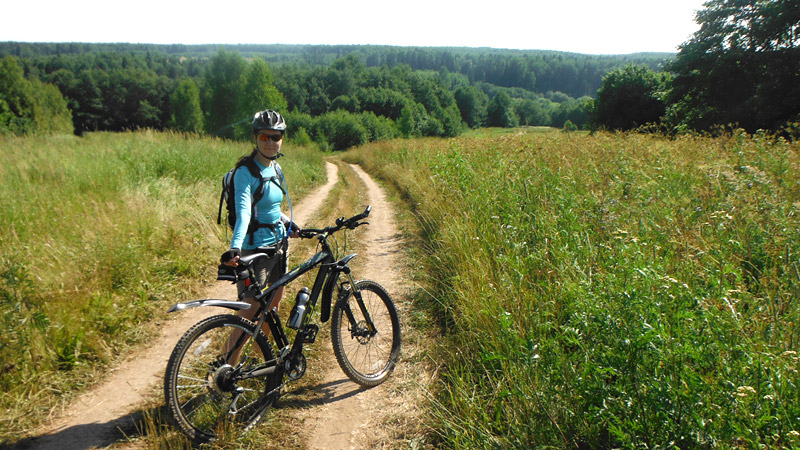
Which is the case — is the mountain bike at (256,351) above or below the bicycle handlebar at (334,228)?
below

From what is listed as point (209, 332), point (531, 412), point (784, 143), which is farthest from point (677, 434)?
point (784, 143)

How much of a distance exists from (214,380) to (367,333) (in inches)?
57.0

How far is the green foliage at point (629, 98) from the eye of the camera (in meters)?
33.7

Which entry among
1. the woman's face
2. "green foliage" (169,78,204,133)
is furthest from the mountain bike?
"green foliage" (169,78,204,133)

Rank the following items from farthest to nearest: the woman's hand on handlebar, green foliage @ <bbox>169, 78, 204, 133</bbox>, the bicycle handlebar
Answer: green foliage @ <bbox>169, 78, 204, 133</bbox>
the bicycle handlebar
the woman's hand on handlebar

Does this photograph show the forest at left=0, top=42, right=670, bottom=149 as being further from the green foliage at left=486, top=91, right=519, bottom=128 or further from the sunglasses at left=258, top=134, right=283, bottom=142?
the sunglasses at left=258, top=134, right=283, bottom=142

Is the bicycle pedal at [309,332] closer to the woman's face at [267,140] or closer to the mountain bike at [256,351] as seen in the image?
the mountain bike at [256,351]

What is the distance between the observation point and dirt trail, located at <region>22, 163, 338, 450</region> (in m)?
3.14

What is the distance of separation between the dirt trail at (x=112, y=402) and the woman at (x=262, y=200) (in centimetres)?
116

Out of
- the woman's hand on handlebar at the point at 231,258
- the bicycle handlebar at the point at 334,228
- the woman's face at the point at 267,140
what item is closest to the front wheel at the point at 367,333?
the bicycle handlebar at the point at 334,228

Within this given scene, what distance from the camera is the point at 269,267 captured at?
3.56 m

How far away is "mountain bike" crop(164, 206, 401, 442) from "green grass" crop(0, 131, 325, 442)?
0.95 metres

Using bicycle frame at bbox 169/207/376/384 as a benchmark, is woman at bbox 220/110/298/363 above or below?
above

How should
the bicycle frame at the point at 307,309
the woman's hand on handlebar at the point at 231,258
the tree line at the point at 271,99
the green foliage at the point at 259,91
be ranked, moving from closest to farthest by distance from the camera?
1. the woman's hand on handlebar at the point at 231,258
2. the bicycle frame at the point at 307,309
3. the green foliage at the point at 259,91
4. the tree line at the point at 271,99
